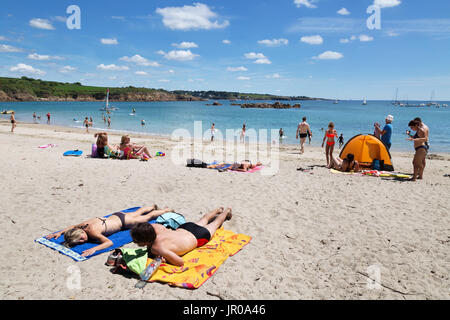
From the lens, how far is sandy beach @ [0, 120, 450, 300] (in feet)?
11.1

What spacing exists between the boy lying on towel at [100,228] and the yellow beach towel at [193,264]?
791mm

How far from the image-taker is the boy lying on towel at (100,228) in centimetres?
416

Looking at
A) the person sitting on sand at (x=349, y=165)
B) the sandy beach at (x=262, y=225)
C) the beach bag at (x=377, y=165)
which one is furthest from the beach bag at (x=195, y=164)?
the beach bag at (x=377, y=165)

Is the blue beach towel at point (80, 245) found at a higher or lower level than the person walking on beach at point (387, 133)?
lower

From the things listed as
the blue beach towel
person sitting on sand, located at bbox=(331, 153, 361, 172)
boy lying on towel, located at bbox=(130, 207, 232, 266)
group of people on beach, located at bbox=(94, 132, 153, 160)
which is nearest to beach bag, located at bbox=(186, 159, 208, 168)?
group of people on beach, located at bbox=(94, 132, 153, 160)

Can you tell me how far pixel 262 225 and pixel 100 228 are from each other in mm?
2800

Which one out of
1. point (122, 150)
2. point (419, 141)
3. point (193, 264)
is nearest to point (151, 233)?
point (193, 264)

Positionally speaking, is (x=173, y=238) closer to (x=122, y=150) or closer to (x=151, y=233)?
(x=151, y=233)

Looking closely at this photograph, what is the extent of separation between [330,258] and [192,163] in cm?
634

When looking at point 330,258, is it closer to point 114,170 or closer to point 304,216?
point 304,216

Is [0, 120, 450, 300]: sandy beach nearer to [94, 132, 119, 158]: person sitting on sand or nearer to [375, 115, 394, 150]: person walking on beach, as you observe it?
[94, 132, 119, 158]: person sitting on sand

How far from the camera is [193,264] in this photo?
379cm

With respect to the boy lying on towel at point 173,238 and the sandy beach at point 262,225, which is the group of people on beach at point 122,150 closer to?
the sandy beach at point 262,225
